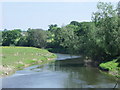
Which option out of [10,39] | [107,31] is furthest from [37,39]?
[107,31]

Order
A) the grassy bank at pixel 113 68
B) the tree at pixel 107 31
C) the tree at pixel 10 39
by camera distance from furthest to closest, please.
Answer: the tree at pixel 10 39, the tree at pixel 107 31, the grassy bank at pixel 113 68

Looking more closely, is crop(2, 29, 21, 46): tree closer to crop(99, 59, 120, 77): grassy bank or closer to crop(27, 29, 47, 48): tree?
crop(27, 29, 47, 48): tree

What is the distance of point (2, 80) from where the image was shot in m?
44.5

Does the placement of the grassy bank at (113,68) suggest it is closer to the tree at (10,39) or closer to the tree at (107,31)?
the tree at (107,31)

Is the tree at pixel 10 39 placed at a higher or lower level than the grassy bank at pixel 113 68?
higher

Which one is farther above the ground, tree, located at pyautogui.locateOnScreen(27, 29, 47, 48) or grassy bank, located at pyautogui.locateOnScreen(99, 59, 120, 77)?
tree, located at pyautogui.locateOnScreen(27, 29, 47, 48)

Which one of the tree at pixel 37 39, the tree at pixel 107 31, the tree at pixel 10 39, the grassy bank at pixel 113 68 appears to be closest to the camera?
the grassy bank at pixel 113 68

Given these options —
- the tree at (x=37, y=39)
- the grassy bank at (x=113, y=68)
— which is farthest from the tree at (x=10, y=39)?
the grassy bank at (x=113, y=68)

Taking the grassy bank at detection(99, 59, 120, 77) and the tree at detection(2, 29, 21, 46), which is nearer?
the grassy bank at detection(99, 59, 120, 77)

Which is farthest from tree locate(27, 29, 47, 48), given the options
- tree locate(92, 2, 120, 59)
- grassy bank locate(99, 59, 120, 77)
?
grassy bank locate(99, 59, 120, 77)

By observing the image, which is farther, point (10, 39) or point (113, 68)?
point (10, 39)

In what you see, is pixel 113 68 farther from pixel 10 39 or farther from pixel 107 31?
pixel 10 39

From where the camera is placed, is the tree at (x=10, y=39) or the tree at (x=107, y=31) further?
the tree at (x=10, y=39)

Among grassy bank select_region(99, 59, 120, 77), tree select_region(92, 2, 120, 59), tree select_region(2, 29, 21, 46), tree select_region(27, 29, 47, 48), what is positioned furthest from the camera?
tree select_region(2, 29, 21, 46)
